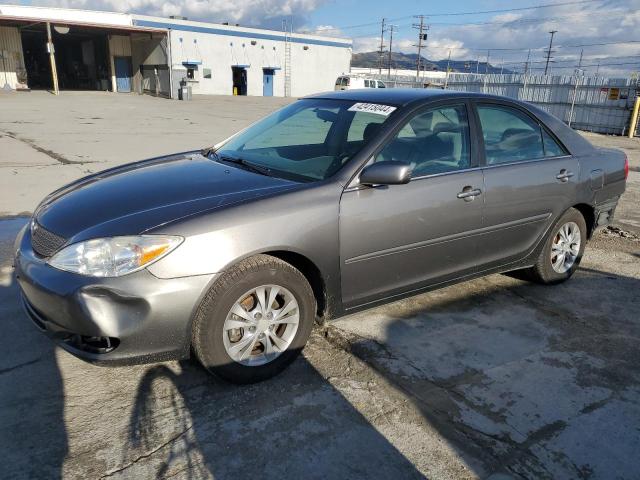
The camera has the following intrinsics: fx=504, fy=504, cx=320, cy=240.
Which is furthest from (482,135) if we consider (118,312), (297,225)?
(118,312)

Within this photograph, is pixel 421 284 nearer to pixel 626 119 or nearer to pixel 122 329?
pixel 122 329

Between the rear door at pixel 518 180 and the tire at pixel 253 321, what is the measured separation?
5.16ft

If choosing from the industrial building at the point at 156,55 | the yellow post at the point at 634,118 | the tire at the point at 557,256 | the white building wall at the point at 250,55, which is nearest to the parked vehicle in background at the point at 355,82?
the industrial building at the point at 156,55

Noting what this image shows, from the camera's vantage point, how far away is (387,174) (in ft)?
9.56

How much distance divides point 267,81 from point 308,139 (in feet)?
145

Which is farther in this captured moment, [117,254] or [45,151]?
[45,151]

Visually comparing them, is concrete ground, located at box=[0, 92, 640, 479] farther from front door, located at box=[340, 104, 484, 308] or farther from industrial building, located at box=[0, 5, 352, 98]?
industrial building, located at box=[0, 5, 352, 98]

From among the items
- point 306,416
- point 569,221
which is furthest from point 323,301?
point 569,221

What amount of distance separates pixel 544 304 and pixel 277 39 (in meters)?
45.8

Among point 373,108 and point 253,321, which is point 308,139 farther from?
point 253,321

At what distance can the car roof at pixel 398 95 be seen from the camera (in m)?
3.48

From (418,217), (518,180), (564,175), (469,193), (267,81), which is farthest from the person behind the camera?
(267,81)

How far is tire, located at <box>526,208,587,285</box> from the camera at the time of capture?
423cm

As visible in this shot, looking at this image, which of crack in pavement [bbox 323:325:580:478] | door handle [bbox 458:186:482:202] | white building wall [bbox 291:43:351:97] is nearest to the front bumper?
crack in pavement [bbox 323:325:580:478]
